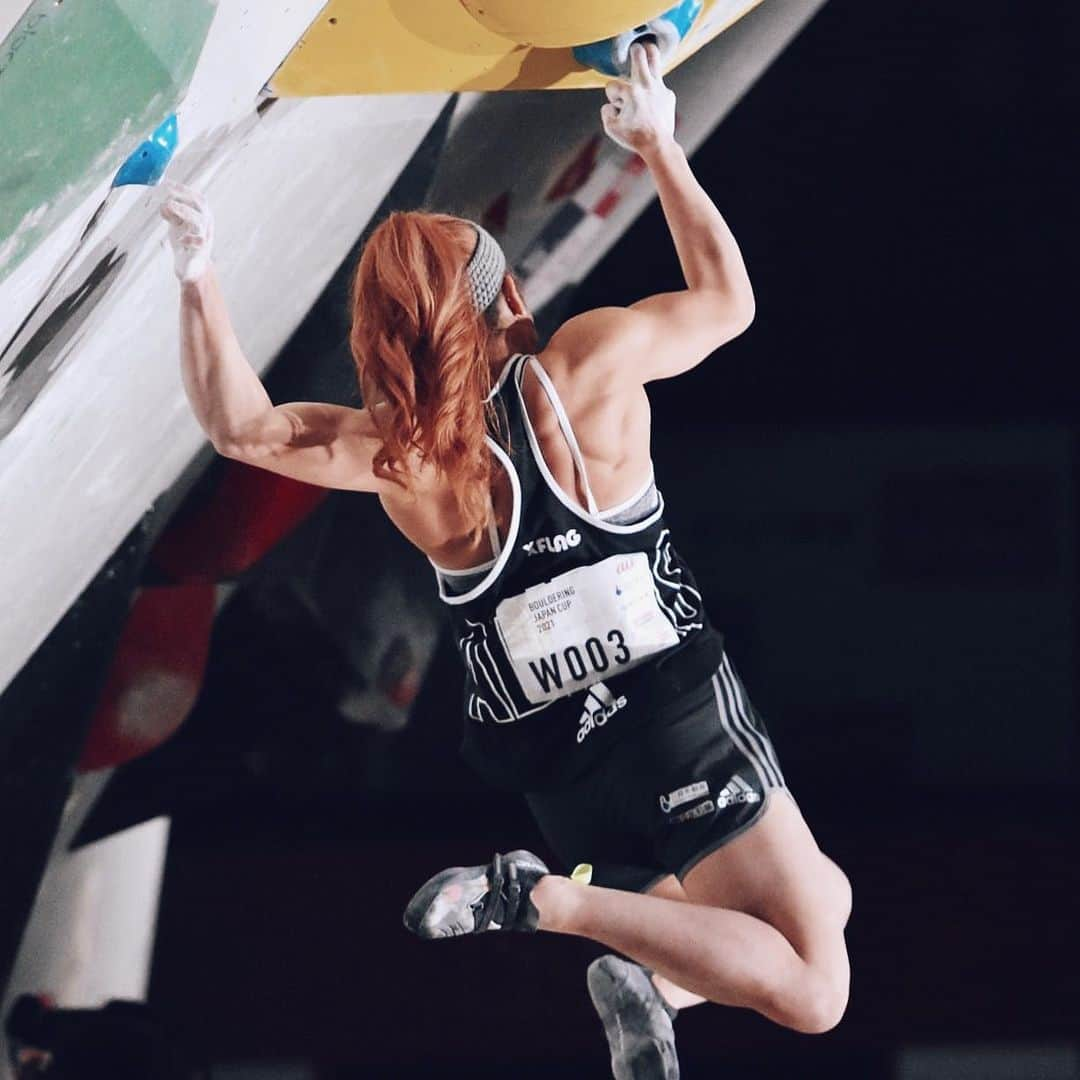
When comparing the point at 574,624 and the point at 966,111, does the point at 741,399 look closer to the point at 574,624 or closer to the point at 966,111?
the point at 966,111

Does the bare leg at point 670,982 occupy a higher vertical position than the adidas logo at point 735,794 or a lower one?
lower

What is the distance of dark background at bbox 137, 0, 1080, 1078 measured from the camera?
2436 mm

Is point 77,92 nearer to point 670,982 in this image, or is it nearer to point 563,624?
point 563,624

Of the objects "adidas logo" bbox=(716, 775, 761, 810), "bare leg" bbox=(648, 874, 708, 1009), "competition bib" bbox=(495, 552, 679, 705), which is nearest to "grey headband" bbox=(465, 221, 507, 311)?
"competition bib" bbox=(495, 552, 679, 705)

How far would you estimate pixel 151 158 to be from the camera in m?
1.47

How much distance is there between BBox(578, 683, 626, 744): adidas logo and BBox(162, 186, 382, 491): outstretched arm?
0.42 metres

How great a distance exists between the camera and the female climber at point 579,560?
165 centimetres

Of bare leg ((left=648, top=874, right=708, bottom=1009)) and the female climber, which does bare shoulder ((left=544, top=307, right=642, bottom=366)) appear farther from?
bare leg ((left=648, top=874, right=708, bottom=1009))

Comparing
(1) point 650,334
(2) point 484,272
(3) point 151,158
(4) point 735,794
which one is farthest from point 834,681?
(3) point 151,158

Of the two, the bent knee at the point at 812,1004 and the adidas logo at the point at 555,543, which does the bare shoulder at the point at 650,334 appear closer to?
the adidas logo at the point at 555,543

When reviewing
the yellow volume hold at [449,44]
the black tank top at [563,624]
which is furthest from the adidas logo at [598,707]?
the yellow volume hold at [449,44]

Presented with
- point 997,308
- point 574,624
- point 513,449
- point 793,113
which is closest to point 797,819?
point 574,624

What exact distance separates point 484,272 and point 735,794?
2.46 ft

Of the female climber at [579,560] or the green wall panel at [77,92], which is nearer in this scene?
the green wall panel at [77,92]
